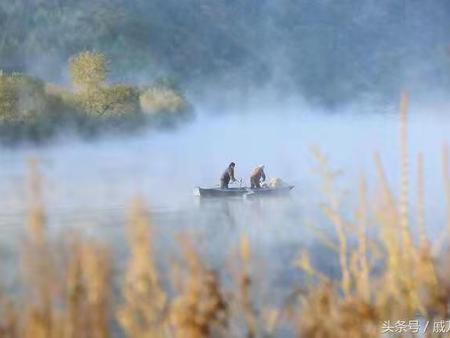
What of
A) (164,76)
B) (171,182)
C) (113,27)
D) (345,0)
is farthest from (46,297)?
(345,0)

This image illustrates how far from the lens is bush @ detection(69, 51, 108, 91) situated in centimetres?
1520

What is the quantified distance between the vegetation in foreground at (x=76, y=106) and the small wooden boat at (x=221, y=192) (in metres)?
4.52

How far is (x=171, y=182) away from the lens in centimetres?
1239

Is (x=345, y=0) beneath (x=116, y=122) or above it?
above

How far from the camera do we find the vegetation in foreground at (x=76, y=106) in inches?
531

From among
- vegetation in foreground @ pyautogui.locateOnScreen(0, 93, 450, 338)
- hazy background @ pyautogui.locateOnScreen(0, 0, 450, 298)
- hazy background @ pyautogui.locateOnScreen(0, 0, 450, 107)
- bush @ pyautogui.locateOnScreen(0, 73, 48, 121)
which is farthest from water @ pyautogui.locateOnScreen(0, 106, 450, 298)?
hazy background @ pyautogui.locateOnScreen(0, 0, 450, 107)

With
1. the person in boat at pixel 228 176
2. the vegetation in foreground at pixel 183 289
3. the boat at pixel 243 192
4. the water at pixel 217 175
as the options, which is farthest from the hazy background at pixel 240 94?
the vegetation in foreground at pixel 183 289

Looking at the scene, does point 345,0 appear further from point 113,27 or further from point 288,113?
point 113,27

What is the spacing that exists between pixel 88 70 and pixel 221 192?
809 centimetres

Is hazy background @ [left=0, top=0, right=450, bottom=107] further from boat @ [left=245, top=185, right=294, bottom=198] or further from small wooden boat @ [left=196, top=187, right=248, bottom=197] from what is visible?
boat @ [left=245, top=185, right=294, bottom=198]

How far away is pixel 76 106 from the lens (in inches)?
568

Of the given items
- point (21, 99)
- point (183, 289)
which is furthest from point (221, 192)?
point (183, 289)

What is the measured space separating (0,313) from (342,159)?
43.9 feet

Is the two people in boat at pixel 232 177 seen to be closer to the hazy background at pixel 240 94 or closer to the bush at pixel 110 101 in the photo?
the hazy background at pixel 240 94
